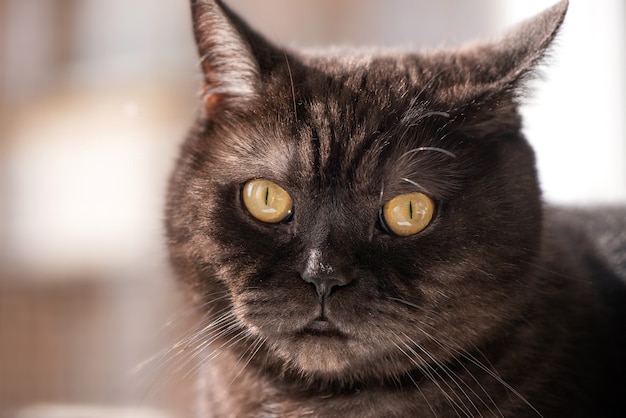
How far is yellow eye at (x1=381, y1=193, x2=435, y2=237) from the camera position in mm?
1114

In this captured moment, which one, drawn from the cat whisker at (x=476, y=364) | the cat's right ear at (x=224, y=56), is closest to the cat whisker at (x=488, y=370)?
the cat whisker at (x=476, y=364)

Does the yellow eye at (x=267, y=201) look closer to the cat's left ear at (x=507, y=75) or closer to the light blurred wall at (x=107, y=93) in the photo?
the cat's left ear at (x=507, y=75)

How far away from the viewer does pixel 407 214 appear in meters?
1.12

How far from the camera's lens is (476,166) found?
46.0 inches

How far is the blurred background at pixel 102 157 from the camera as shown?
2.18 m

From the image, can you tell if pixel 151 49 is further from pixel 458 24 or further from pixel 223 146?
pixel 223 146

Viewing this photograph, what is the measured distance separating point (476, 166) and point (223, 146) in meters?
0.43

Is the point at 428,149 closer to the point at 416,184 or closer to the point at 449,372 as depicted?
the point at 416,184

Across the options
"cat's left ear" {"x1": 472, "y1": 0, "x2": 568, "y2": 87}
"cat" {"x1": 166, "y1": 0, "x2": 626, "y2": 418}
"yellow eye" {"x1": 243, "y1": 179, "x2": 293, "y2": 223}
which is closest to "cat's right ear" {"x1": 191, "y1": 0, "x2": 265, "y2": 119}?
"cat" {"x1": 166, "y1": 0, "x2": 626, "y2": 418}

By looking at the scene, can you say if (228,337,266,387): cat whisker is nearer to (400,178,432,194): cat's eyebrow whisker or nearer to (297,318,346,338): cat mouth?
(297,318,346,338): cat mouth

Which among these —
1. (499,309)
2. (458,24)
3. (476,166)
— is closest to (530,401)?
(499,309)

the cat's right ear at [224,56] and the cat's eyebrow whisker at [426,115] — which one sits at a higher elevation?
the cat's right ear at [224,56]

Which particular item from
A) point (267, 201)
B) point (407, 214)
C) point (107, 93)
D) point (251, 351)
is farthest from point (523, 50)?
point (107, 93)

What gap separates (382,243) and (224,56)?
1.45ft
